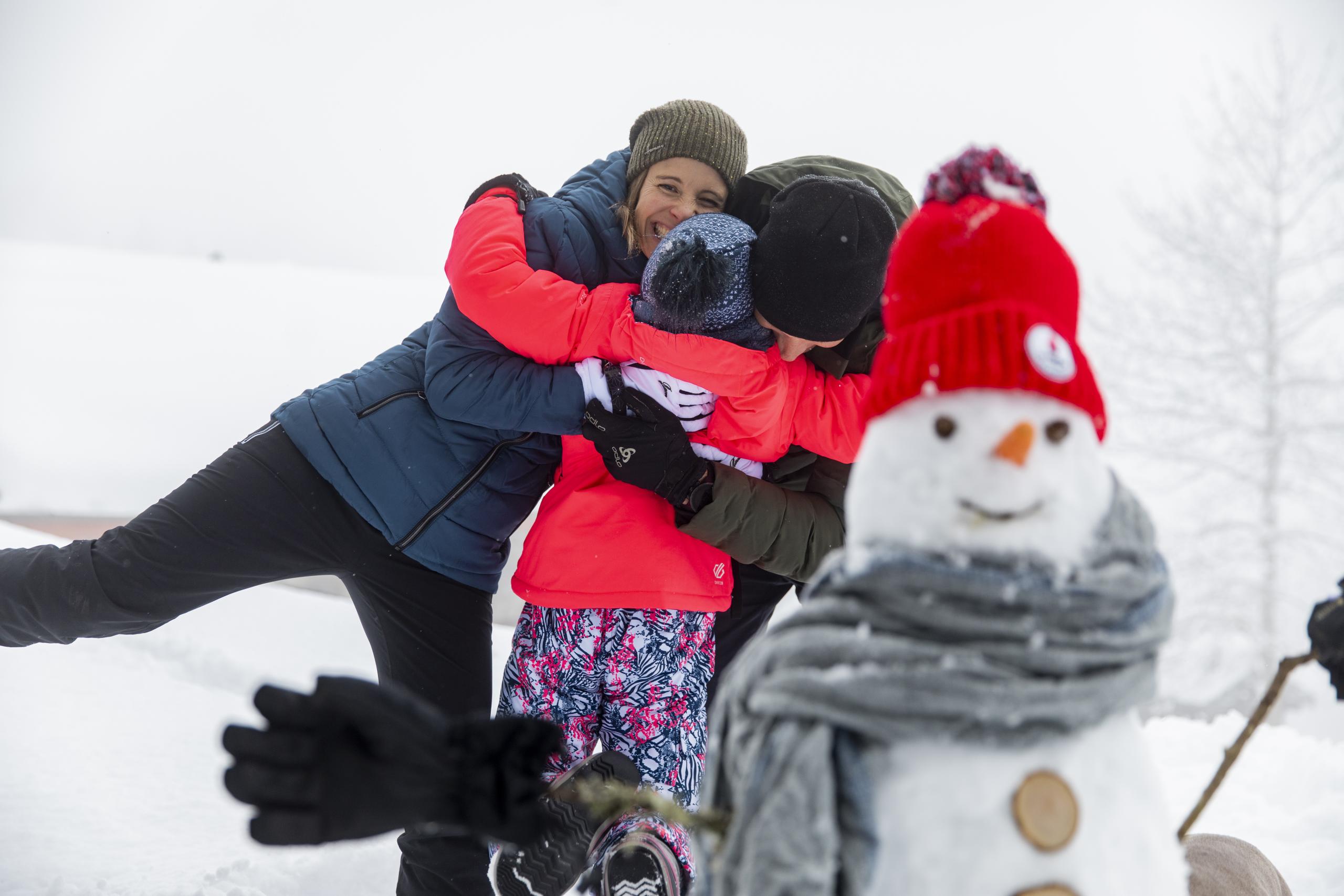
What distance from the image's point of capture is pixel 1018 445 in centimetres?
55

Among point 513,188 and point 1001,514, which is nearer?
point 1001,514

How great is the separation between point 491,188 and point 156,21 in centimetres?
486

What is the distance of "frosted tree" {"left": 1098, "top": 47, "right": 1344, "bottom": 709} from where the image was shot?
16.5 ft

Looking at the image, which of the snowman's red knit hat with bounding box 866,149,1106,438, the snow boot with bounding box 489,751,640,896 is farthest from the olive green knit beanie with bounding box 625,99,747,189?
the snow boot with bounding box 489,751,640,896

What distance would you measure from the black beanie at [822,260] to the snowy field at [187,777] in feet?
3.36

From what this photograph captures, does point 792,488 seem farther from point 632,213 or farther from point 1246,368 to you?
point 1246,368

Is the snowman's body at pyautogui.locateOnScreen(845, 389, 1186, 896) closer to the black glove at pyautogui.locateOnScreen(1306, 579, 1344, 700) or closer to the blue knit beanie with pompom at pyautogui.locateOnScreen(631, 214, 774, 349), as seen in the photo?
the black glove at pyautogui.locateOnScreen(1306, 579, 1344, 700)

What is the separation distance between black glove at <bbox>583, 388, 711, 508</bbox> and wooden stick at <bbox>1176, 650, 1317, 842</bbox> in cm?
68

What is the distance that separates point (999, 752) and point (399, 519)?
997 millimetres

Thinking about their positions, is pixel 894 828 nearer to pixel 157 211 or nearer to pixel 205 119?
pixel 205 119

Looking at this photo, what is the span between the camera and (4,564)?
1.40 m

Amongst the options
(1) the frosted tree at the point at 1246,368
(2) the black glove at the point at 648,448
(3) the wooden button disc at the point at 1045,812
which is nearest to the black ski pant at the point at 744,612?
(2) the black glove at the point at 648,448

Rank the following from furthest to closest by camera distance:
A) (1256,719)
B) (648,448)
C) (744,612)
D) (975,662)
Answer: (744,612) → (648,448) → (1256,719) → (975,662)

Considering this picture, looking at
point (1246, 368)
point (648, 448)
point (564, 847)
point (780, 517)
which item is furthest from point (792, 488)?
point (1246, 368)
